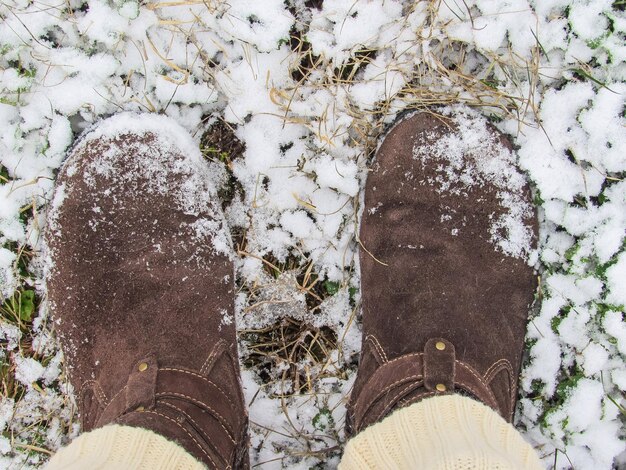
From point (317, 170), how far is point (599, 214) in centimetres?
68

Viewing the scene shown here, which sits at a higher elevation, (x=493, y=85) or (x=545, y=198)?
(x=493, y=85)

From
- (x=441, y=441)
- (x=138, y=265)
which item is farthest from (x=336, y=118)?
(x=441, y=441)

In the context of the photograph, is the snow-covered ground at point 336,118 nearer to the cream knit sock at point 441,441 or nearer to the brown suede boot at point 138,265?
the brown suede boot at point 138,265

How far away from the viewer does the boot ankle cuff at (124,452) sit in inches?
38.7

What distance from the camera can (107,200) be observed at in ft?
→ 4.48

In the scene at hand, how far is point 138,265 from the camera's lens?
1384 mm

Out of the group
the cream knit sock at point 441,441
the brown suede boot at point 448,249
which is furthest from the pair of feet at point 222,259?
the cream knit sock at point 441,441

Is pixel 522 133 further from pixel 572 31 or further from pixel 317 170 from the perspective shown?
pixel 317 170

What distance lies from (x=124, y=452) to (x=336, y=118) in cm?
87

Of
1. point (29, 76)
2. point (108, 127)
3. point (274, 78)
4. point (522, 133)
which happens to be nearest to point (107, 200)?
point (108, 127)

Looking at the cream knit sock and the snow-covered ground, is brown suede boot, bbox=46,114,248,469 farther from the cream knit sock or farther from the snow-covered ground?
the cream knit sock

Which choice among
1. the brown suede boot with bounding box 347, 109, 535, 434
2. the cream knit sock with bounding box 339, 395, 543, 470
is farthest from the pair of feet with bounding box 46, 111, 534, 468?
the cream knit sock with bounding box 339, 395, 543, 470

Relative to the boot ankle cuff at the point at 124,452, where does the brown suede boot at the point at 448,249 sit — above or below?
above

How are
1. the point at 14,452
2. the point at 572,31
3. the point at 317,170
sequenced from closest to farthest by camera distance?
the point at 572,31, the point at 317,170, the point at 14,452
